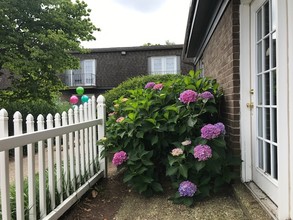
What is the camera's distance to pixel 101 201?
146 inches

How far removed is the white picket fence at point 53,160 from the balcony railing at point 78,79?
1855cm

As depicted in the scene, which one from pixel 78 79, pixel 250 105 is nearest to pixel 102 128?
pixel 250 105

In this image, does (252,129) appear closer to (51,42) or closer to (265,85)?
(265,85)

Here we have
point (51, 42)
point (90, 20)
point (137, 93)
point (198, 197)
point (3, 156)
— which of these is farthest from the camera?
point (90, 20)

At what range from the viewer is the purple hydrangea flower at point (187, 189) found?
127 inches

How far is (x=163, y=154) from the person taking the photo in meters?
4.01

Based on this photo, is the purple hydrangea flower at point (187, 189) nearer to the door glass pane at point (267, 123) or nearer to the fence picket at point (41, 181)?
the door glass pane at point (267, 123)

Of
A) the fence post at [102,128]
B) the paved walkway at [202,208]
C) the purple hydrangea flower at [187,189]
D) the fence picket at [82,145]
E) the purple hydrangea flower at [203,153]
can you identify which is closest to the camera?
the paved walkway at [202,208]

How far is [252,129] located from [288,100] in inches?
42.5

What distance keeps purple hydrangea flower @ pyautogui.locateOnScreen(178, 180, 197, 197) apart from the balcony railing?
20007 millimetres

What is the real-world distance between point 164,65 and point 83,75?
6.51m

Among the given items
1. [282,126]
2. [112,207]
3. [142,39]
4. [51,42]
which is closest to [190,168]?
[112,207]

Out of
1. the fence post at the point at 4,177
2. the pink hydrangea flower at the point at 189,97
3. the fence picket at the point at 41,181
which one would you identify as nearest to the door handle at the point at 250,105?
the pink hydrangea flower at the point at 189,97

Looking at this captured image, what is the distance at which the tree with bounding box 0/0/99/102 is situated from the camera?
1064 cm
